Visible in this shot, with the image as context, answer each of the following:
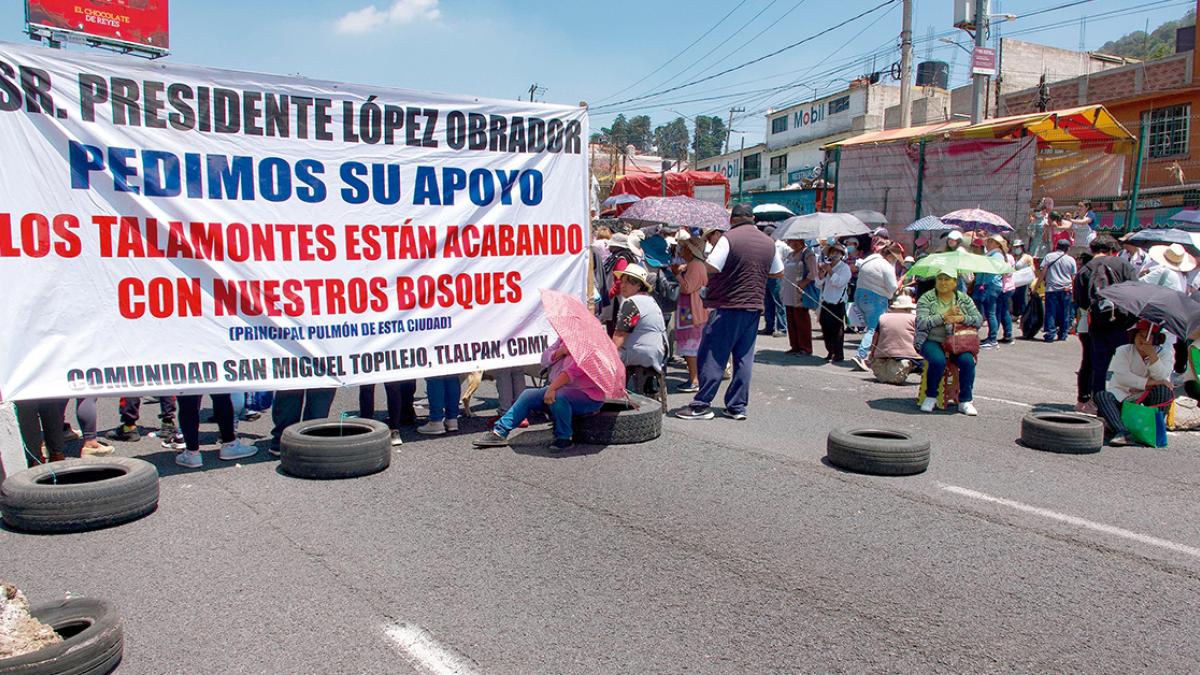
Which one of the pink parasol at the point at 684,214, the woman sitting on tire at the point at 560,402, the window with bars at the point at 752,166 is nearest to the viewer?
the woman sitting on tire at the point at 560,402

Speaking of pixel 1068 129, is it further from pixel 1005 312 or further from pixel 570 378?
pixel 570 378

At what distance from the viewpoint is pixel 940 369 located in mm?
8727

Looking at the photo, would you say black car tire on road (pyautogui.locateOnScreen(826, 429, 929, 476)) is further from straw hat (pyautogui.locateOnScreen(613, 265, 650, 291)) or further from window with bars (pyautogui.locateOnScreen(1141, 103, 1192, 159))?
window with bars (pyautogui.locateOnScreen(1141, 103, 1192, 159))

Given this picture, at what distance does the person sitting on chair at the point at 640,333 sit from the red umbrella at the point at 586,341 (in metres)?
0.82

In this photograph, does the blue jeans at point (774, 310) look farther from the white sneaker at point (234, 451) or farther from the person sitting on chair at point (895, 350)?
the white sneaker at point (234, 451)

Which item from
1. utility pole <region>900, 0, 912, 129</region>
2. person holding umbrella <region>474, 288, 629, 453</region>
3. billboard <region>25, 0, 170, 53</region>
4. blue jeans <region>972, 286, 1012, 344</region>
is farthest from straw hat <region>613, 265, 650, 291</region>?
billboard <region>25, 0, 170, 53</region>

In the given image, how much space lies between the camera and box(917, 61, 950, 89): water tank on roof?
166ft

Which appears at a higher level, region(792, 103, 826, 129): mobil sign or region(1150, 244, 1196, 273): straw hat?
region(792, 103, 826, 129): mobil sign

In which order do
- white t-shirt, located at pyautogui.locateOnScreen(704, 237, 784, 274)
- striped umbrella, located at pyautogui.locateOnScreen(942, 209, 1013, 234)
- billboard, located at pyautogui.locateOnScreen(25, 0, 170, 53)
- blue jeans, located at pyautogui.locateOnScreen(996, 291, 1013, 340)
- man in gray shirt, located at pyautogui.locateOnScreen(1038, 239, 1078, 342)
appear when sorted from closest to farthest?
white t-shirt, located at pyautogui.locateOnScreen(704, 237, 784, 274) → man in gray shirt, located at pyautogui.locateOnScreen(1038, 239, 1078, 342) → blue jeans, located at pyautogui.locateOnScreen(996, 291, 1013, 340) → striped umbrella, located at pyautogui.locateOnScreen(942, 209, 1013, 234) → billboard, located at pyautogui.locateOnScreen(25, 0, 170, 53)

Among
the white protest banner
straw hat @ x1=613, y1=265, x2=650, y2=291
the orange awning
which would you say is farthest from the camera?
the orange awning

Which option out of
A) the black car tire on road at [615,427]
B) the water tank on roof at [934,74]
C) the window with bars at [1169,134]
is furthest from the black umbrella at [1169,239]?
the water tank on roof at [934,74]

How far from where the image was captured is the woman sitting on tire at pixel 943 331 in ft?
28.3

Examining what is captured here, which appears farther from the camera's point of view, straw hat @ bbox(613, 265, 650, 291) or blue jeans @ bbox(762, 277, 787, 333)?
blue jeans @ bbox(762, 277, 787, 333)

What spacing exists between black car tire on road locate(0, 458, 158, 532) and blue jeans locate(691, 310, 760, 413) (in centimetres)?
453
